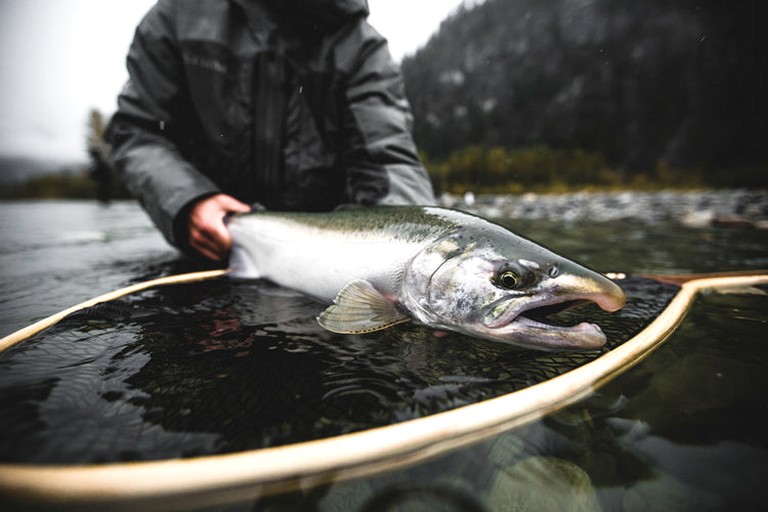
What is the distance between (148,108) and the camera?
10.0 ft

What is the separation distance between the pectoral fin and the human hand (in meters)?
1.35

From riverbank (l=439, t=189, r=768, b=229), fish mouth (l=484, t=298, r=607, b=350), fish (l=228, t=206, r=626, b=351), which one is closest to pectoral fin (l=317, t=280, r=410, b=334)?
fish (l=228, t=206, r=626, b=351)

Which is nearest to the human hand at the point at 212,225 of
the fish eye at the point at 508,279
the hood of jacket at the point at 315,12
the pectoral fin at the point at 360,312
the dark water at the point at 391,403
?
the dark water at the point at 391,403

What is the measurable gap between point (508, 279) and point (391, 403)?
64cm

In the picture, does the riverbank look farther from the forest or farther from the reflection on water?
the forest

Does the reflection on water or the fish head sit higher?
the fish head

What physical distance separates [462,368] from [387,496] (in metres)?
0.49

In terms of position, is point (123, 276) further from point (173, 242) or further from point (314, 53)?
point (314, 53)

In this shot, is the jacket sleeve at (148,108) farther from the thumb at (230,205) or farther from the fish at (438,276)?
the fish at (438,276)

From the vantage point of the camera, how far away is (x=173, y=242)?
2.78 meters

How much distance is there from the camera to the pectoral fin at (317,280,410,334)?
4.66ft

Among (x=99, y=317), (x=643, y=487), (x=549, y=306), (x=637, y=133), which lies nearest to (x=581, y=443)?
(x=643, y=487)

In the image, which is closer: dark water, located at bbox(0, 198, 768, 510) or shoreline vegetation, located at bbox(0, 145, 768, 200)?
dark water, located at bbox(0, 198, 768, 510)

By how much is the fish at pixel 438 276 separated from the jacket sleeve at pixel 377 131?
2.82 feet
